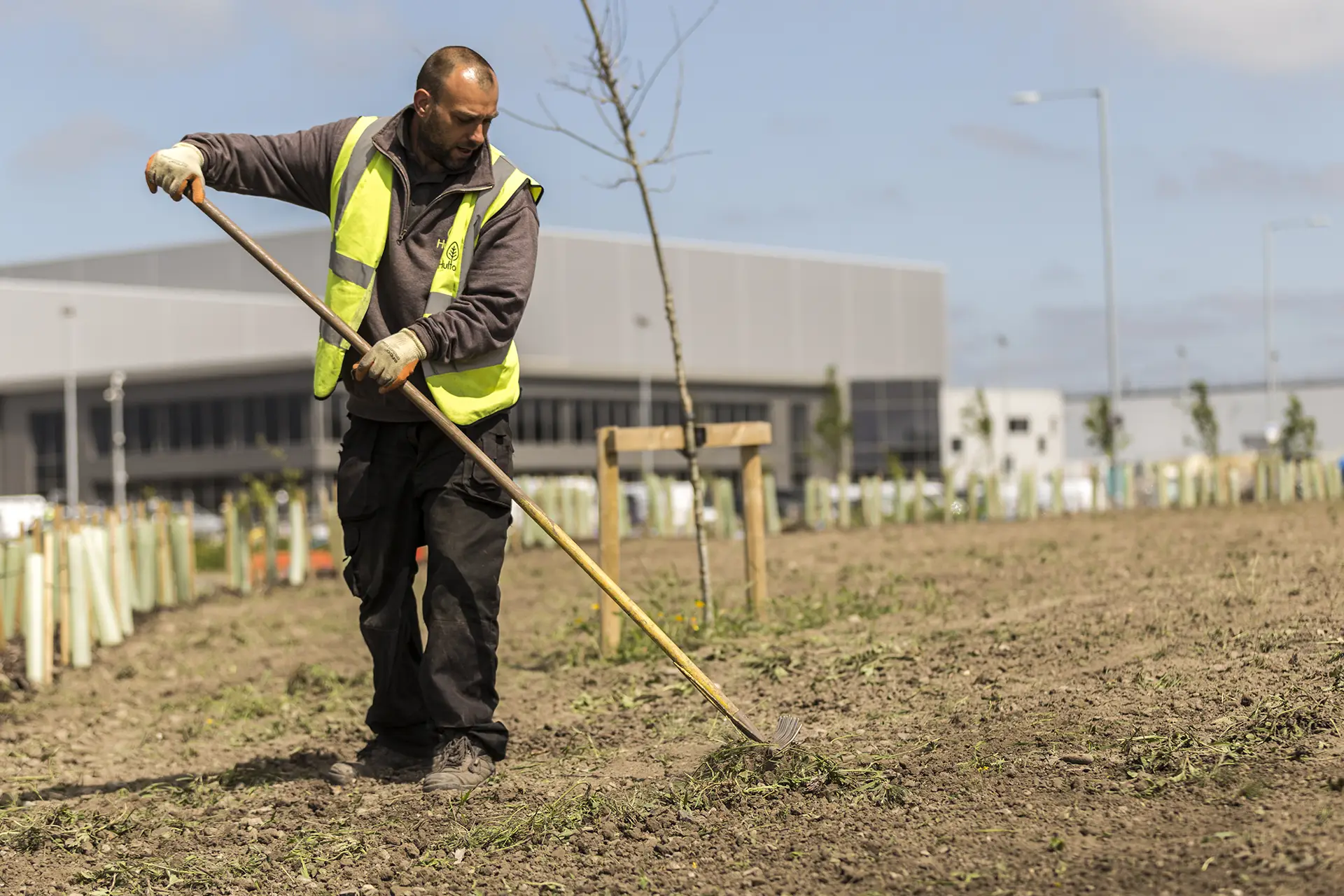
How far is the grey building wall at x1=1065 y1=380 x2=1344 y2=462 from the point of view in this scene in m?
84.5

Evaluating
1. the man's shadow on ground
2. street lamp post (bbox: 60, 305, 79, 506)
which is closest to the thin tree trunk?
the man's shadow on ground

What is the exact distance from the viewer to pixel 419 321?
425cm

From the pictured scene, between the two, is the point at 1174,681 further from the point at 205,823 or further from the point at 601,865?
the point at 205,823

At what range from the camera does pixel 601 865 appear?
3.43m

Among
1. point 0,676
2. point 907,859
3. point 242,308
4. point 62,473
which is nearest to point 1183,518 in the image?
point 0,676

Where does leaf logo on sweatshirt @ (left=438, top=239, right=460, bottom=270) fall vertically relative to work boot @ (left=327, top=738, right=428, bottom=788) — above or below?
above

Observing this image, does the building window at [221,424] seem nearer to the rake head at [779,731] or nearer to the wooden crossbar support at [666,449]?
the wooden crossbar support at [666,449]

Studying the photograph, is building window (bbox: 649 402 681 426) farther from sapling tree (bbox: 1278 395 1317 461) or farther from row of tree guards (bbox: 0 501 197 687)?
row of tree guards (bbox: 0 501 197 687)

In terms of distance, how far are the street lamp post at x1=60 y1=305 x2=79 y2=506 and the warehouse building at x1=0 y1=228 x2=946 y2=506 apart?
1.03ft

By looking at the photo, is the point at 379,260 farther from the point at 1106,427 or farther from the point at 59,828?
the point at 1106,427

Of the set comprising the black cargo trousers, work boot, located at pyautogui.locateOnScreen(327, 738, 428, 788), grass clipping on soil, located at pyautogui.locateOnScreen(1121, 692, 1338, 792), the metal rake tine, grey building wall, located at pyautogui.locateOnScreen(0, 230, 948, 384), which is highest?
grey building wall, located at pyautogui.locateOnScreen(0, 230, 948, 384)

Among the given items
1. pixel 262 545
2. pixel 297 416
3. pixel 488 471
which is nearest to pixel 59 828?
pixel 488 471

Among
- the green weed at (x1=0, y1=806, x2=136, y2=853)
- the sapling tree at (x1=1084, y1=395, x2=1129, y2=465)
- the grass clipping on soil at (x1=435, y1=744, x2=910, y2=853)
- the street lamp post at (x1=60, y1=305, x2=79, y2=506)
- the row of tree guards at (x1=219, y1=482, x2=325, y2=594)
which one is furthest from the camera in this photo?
the street lamp post at (x1=60, y1=305, x2=79, y2=506)

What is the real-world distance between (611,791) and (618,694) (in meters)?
1.48
